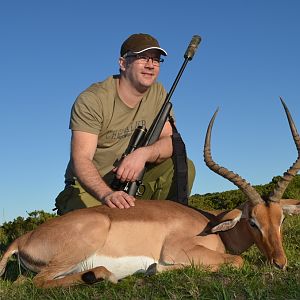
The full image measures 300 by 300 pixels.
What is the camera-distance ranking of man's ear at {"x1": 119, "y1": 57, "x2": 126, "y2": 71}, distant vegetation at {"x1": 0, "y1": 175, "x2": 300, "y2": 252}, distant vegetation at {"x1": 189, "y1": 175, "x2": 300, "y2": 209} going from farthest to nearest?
distant vegetation at {"x1": 189, "y1": 175, "x2": 300, "y2": 209}
distant vegetation at {"x1": 0, "y1": 175, "x2": 300, "y2": 252}
man's ear at {"x1": 119, "y1": 57, "x2": 126, "y2": 71}

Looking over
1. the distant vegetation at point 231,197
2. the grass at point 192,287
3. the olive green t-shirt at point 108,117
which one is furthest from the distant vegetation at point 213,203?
the grass at point 192,287

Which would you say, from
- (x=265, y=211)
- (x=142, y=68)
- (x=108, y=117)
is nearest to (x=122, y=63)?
(x=142, y=68)

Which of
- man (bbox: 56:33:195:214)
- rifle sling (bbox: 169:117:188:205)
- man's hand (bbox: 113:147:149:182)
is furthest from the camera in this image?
rifle sling (bbox: 169:117:188:205)

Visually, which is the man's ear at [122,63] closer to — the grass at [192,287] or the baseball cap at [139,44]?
the baseball cap at [139,44]

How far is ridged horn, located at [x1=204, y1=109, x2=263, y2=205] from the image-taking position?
240 inches

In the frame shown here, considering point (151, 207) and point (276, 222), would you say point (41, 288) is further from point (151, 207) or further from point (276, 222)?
point (276, 222)

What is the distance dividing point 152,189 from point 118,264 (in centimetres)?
238

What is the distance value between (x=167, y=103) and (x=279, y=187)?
2443 mm

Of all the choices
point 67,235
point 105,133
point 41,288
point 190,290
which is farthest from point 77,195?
point 190,290

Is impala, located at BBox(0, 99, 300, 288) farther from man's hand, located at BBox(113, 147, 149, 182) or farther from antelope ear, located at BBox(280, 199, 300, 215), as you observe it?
man's hand, located at BBox(113, 147, 149, 182)

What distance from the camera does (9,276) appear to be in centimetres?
688

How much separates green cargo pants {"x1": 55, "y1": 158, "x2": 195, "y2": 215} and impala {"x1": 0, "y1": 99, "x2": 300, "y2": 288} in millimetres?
1729

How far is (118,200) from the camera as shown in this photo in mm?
6184

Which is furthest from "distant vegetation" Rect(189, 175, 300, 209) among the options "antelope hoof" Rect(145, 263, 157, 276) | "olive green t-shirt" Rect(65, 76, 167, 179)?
"antelope hoof" Rect(145, 263, 157, 276)
